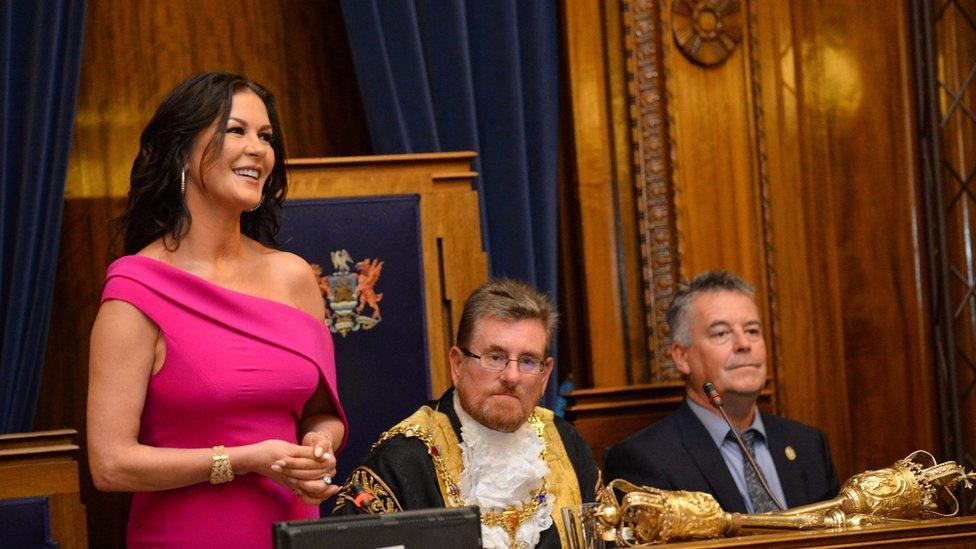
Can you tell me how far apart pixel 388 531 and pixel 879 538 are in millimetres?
918

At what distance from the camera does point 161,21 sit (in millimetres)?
3984

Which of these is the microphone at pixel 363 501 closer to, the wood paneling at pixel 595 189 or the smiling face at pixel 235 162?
the smiling face at pixel 235 162

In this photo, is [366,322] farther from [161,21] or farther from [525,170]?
[161,21]

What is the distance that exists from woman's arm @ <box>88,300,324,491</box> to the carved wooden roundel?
2.39 m

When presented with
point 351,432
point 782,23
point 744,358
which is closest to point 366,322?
point 351,432

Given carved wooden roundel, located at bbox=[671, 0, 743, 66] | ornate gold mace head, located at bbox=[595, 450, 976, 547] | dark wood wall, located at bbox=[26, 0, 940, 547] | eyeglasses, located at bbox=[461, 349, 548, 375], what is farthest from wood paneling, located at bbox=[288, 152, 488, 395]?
carved wooden roundel, located at bbox=[671, 0, 743, 66]

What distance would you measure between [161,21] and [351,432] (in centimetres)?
147

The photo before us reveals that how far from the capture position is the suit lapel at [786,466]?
360 centimetres

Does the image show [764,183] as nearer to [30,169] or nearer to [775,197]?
[775,197]

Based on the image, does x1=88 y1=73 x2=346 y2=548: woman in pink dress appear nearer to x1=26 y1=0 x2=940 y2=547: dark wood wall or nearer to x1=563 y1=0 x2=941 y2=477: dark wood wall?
x1=26 y1=0 x2=940 y2=547: dark wood wall

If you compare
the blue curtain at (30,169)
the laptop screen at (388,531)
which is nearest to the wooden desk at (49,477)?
the blue curtain at (30,169)

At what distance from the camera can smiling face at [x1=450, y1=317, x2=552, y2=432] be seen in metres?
2.99

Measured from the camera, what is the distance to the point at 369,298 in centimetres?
342

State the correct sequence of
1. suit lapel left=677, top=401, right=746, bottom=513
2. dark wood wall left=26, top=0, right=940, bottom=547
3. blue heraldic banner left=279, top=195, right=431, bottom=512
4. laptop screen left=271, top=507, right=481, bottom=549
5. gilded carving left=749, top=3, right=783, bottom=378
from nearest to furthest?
laptop screen left=271, top=507, right=481, bottom=549
blue heraldic banner left=279, top=195, right=431, bottom=512
suit lapel left=677, top=401, right=746, bottom=513
dark wood wall left=26, top=0, right=940, bottom=547
gilded carving left=749, top=3, right=783, bottom=378
